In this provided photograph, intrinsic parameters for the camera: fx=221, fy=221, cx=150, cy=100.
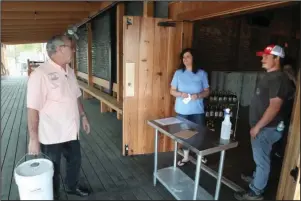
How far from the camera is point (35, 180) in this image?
88cm

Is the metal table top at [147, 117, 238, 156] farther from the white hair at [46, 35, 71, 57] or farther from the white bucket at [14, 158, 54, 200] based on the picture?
the white hair at [46, 35, 71, 57]

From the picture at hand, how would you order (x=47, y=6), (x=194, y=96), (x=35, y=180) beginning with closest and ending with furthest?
(x=35, y=180)
(x=194, y=96)
(x=47, y=6)

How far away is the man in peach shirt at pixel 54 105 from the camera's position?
1.50 metres

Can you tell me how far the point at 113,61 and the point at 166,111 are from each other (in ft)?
5.21

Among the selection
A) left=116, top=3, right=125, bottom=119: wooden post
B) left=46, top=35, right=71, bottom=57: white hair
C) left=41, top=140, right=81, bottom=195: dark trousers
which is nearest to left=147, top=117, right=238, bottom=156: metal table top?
left=41, top=140, right=81, bottom=195: dark trousers

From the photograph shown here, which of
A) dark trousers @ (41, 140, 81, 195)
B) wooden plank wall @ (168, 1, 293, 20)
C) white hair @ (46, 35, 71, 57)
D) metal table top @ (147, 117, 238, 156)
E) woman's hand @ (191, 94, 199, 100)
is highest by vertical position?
wooden plank wall @ (168, 1, 293, 20)

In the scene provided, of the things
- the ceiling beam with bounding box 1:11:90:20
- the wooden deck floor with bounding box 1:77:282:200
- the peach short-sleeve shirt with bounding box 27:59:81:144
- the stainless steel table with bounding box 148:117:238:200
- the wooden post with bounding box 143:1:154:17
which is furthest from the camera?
the ceiling beam with bounding box 1:11:90:20

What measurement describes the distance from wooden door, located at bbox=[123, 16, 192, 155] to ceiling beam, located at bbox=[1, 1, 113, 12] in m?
2.12

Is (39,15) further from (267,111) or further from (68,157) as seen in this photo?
(267,111)

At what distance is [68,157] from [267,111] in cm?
165

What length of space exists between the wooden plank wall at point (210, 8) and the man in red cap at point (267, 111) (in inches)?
13.7

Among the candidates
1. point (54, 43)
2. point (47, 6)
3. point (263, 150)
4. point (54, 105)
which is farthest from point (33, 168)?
point (47, 6)

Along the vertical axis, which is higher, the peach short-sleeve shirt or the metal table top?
the peach short-sleeve shirt

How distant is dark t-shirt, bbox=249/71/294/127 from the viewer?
160 cm
